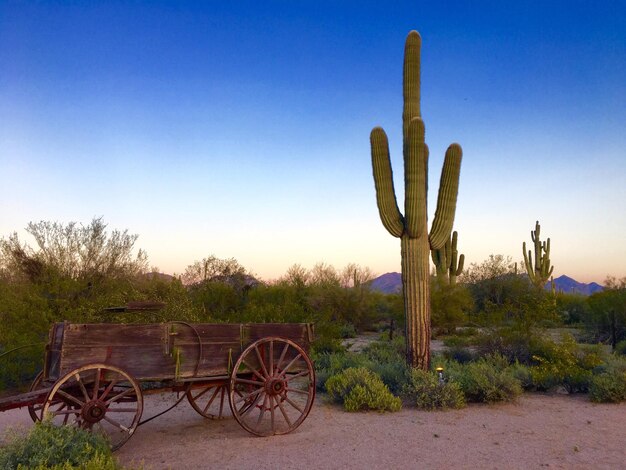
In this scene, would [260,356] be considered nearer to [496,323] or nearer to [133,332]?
[133,332]

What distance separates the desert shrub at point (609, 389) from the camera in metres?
8.45

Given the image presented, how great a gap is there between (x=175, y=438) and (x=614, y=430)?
18.4ft

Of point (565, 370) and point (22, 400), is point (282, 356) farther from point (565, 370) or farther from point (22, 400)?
point (565, 370)

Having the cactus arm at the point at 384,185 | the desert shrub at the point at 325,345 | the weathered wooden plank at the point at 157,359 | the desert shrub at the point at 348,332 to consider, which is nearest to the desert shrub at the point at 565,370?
the cactus arm at the point at 384,185

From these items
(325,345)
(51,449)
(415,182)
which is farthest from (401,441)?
Result: (325,345)

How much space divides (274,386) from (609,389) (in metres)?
5.74

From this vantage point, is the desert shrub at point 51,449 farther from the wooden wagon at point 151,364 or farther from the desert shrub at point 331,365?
the desert shrub at point 331,365

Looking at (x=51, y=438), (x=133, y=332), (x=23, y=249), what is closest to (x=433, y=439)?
(x=133, y=332)

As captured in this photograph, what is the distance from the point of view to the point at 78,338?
17.2ft

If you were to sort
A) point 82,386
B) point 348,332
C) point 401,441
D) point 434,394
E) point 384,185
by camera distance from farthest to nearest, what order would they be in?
point 348,332 → point 384,185 → point 434,394 → point 401,441 → point 82,386

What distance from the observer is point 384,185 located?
1069 centimetres

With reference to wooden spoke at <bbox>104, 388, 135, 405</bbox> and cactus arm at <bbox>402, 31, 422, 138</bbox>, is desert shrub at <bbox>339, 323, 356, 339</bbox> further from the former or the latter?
wooden spoke at <bbox>104, 388, 135, 405</bbox>

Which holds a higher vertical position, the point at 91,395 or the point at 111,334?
the point at 111,334

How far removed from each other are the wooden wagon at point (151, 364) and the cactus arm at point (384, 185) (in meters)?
4.13
